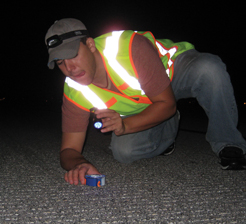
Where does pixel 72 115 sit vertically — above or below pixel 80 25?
below

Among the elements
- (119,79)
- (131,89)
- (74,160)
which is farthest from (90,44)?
(74,160)

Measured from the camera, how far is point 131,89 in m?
2.02

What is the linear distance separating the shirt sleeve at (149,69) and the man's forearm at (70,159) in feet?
2.16

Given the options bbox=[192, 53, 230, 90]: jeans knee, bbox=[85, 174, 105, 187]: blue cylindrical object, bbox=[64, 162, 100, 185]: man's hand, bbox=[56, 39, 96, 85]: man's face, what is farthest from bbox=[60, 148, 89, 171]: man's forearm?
bbox=[192, 53, 230, 90]: jeans knee

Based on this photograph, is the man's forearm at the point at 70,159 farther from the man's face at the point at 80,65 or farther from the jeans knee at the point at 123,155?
the man's face at the point at 80,65

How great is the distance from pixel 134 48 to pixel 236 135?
37.6 inches

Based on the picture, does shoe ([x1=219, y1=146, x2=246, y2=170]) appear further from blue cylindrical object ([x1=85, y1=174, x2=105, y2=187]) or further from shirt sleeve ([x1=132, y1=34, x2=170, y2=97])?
blue cylindrical object ([x1=85, y1=174, x2=105, y2=187])

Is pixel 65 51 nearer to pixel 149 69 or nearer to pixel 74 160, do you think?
pixel 149 69

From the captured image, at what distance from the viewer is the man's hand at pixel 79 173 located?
1.61 m

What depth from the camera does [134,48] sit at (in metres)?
1.86

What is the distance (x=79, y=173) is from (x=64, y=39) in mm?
903

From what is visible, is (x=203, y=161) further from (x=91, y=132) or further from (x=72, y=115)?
(x=91, y=132)

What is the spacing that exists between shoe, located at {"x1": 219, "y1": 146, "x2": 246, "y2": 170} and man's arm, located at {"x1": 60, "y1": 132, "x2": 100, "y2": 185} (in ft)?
3.00

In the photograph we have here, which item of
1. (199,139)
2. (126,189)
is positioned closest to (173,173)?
(126,189)
